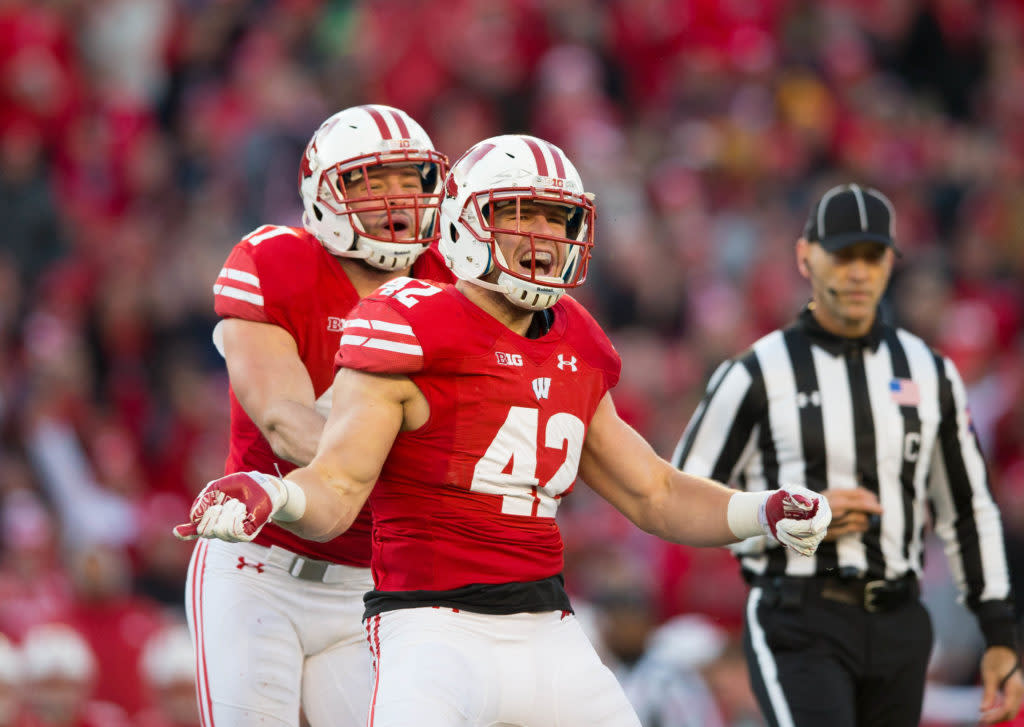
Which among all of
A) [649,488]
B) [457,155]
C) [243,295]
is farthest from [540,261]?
→ [457,155]

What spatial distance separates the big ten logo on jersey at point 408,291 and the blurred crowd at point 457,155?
12.4 ft

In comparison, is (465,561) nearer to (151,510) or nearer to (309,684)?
(309,684)

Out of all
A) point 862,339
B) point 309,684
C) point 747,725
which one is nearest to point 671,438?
point 747,725

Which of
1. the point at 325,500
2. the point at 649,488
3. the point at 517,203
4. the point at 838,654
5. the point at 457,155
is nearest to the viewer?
the point at 325,500

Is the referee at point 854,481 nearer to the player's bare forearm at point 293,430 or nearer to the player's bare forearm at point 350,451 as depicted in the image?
the player's bare forearm at point 293,430

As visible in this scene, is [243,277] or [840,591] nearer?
[243,277]

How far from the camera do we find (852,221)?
4875 millimetres

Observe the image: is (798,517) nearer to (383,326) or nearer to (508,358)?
(508,358)

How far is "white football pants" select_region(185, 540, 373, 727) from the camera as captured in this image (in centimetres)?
407

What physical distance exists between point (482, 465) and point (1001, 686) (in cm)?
208

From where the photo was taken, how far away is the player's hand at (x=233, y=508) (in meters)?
3.08

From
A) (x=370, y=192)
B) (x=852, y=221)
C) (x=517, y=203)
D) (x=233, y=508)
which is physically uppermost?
(x=852, y=221)

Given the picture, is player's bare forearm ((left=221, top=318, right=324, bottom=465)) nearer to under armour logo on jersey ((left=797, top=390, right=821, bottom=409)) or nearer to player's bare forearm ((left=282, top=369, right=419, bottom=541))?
player's bare forearm ((left=282, top=369, right=419, bottom=541))

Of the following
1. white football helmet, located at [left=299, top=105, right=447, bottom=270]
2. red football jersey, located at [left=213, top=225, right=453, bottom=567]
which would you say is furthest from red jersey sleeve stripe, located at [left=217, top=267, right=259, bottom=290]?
white football helmet, located at [left=299, top=105, right=447, bottom=270]
